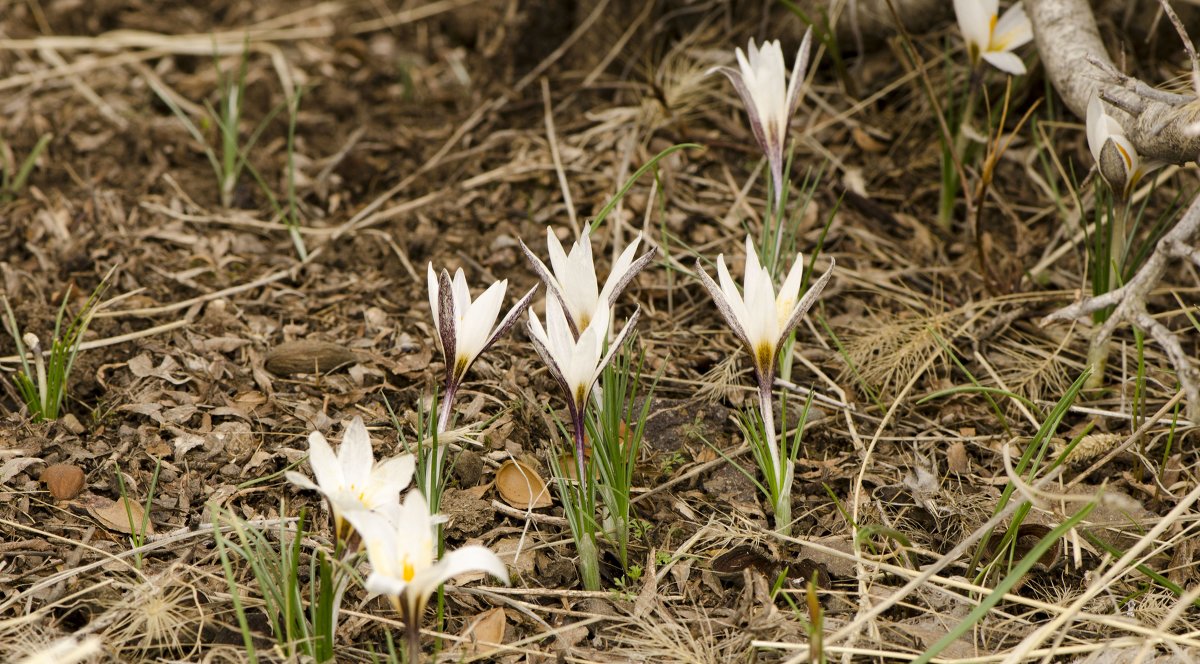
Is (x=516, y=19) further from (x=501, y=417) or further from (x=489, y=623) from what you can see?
(x=489, y=623)

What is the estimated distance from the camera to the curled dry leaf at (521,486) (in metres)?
1.98

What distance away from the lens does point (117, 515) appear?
1.90m

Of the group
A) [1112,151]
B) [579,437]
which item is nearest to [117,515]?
[579,437]

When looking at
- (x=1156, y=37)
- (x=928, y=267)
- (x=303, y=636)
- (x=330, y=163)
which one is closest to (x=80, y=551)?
(x=303, y=636)

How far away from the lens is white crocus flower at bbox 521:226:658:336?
176 centimetres

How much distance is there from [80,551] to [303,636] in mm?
488

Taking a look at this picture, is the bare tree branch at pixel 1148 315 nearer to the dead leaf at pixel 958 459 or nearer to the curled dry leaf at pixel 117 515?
the dead leaf at pixel 958 459

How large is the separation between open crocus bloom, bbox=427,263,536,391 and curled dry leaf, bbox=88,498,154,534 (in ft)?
2.10

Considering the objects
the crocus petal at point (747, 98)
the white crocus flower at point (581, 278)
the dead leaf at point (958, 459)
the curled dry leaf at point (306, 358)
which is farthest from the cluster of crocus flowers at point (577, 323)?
the dead leaf at point (958, 459)

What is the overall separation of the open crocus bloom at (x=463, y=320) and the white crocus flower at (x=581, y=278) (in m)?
0.08

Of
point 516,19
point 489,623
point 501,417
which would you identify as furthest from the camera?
point 516,19

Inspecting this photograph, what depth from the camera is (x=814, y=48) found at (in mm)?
3182

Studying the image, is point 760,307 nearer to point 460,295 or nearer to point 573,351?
point 573,351

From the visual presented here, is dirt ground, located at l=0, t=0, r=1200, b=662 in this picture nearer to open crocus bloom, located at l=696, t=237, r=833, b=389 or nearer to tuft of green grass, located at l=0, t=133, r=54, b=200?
tuft of green grass, located at l=0, t=133, r=54, b=200
